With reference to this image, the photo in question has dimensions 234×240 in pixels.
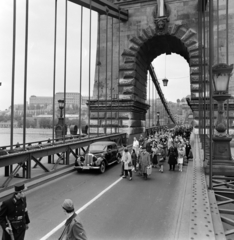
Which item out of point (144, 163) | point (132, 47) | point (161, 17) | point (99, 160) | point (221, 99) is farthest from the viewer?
point (132, 47)

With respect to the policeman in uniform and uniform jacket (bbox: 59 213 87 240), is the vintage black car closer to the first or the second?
the policeman in uniform

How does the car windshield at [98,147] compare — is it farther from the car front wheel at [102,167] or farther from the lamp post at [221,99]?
the lamp post at [221,99]

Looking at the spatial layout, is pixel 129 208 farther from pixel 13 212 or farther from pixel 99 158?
pixel 99 158

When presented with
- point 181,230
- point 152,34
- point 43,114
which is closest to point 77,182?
point 181,230

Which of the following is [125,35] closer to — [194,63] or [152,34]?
[152,34]

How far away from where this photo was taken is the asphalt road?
5.39 metres

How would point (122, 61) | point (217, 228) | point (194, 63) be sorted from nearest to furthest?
point (217, 228)
point (194, 63)
point (122, 61)

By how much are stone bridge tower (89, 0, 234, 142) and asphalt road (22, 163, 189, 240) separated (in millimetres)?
12483

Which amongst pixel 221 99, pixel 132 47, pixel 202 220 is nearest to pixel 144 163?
pixel 221 99

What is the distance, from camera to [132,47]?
23438 mm

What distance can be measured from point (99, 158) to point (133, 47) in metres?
14.6

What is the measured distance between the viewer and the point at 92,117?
24.1m

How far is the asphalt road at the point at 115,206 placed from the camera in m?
5.39

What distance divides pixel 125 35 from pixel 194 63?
722 centimetres
